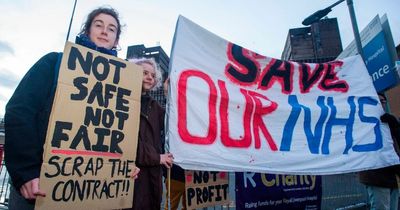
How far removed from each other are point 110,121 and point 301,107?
2194 mm

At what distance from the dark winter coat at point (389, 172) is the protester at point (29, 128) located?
3046 millimetres

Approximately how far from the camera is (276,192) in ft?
12.0

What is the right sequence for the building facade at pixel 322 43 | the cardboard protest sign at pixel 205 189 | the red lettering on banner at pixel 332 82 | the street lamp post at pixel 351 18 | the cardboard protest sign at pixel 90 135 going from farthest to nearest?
the building facade at pixel 322 43
the street lamp post at pixel 351 18
the red lettering on banner at pixel 332 82
the cardboard protest sign at pixel 205 189
the cardboard protest sign at pixel 90 135

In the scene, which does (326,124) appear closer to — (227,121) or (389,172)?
(389,172)

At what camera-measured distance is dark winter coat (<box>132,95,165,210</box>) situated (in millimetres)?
2137

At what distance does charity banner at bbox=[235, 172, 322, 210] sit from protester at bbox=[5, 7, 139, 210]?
198 centimetres

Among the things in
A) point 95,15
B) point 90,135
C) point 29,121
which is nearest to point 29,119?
point 29,121

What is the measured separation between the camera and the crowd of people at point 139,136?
1415 millimetres

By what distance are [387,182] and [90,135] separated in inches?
136

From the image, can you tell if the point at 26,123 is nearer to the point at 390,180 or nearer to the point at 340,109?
the point at 340,109

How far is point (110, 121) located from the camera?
6.21ft

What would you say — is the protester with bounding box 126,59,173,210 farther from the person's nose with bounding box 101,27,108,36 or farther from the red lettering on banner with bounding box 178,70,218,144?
the person's nose with bounding box 101,27,108,36

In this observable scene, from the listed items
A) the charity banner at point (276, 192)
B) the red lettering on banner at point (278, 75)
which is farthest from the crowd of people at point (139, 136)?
the red lettering on banner at point (278, 75)

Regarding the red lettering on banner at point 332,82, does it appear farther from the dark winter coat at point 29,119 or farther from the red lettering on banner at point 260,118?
the dark winter coat at point 29,119
